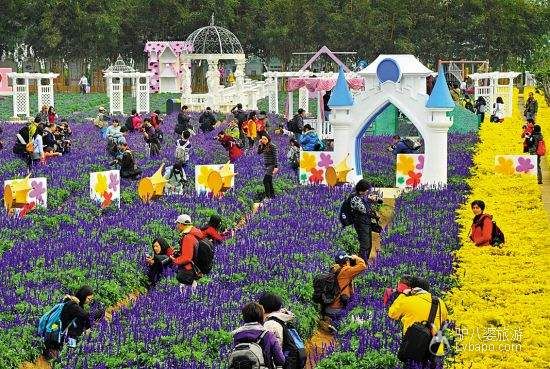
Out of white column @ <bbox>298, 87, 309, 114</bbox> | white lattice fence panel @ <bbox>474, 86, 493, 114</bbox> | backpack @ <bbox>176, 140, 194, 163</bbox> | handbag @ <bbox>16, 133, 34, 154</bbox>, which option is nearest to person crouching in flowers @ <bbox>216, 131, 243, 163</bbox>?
backpack @ <bbox>176, 140, 194, 163</bbox>

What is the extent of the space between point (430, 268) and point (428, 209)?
5.87 m

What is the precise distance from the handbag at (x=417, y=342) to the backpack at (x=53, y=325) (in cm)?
397

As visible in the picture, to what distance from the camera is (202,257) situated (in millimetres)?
14906

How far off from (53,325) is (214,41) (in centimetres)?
5564

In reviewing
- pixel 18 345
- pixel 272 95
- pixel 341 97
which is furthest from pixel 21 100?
pixel 18 345

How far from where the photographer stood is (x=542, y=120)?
4656 cm

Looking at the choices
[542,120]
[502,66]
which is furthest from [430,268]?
[502,66]

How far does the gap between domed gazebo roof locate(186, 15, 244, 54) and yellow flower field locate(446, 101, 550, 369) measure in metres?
42.8

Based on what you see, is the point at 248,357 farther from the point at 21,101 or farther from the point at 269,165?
the point at 21,101

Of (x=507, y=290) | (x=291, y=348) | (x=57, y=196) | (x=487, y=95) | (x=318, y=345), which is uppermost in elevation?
(x=487, y=95)

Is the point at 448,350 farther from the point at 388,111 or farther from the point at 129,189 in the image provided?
the point at 388,111

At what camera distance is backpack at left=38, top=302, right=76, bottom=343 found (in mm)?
12555

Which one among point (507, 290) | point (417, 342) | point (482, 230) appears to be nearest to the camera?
point (417, 342)

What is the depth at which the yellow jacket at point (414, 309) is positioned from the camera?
11.0m
